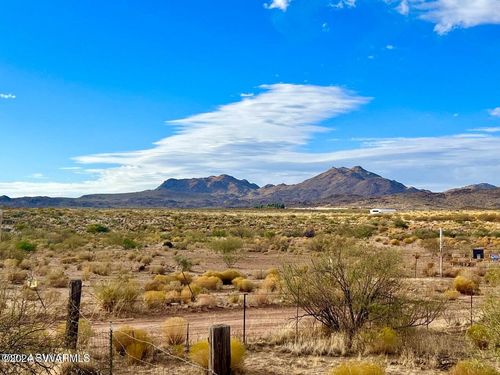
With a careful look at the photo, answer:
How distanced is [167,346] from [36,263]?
21.3 m

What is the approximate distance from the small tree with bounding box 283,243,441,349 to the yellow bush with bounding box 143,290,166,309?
693 cm

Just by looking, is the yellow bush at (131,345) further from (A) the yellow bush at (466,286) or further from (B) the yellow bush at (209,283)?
(A) the yellow bush at (466,286)

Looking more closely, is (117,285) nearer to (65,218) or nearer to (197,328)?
(197,328)

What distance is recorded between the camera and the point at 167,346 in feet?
49.7

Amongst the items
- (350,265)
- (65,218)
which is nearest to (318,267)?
(350,265)

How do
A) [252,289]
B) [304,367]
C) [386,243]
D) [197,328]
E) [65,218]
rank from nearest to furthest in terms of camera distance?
[304,367], [197,328], [252,289], [386,243], [65,218]

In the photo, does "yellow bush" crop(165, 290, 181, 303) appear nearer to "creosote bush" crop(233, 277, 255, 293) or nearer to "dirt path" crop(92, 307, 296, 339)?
"dirt path" crop(92, 307, 296, 339)

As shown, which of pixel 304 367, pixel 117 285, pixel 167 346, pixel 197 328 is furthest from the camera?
pixel 117 285

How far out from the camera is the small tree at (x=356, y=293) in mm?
15672

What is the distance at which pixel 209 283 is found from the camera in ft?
87.6

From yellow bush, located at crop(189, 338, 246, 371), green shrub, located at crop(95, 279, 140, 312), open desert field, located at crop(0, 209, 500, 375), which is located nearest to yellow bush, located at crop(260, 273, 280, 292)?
open desert field, located at crop(0, 209, 500, 375)

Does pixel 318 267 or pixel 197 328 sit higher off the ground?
pixel 318 267

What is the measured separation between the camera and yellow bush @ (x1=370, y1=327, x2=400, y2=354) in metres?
14.7

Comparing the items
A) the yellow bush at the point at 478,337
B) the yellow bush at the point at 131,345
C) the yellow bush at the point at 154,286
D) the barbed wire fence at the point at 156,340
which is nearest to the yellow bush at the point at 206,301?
the barbed wire fence at the point at 156,340
